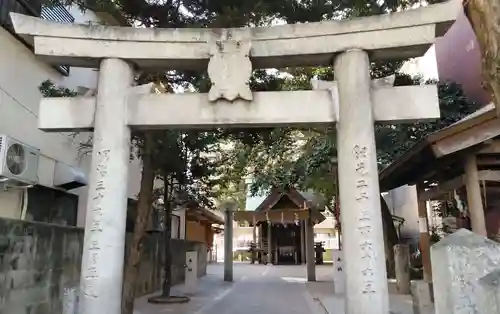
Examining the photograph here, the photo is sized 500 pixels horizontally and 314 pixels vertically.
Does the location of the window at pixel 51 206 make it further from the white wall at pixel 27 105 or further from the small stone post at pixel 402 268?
the small stone post at pixel 402 268

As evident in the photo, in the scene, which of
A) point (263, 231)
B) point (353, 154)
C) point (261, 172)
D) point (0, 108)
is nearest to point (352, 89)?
point (353, 154)

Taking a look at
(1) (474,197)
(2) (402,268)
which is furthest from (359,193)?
(2) (402,268)

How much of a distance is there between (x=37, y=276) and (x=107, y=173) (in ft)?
10.2

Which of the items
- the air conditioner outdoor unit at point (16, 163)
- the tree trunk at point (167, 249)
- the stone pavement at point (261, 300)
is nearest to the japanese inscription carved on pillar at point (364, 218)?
the stone pavement at point (261, 300)

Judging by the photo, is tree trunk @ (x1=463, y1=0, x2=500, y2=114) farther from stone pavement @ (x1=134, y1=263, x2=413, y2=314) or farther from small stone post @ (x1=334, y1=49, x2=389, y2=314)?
stone pavement @ (x1=134, y1=263, x2=413, y2=314)

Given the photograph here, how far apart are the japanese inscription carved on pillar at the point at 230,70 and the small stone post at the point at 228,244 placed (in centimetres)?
1452

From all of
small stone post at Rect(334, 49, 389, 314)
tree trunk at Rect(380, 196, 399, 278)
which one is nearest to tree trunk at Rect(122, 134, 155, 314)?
small stone post at Rect(334, 49, 389, 314)

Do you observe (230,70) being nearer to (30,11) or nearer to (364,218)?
(364,218)

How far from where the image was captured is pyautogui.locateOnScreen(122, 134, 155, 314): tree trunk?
26.8ft

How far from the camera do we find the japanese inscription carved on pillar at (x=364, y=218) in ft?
17.8

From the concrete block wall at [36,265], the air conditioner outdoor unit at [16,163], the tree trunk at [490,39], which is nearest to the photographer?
the tree trunk at [490,39]

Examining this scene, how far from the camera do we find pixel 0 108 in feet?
27.1

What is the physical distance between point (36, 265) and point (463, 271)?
260 inches

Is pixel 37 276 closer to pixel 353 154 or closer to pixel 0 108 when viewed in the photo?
pixel 0 108
